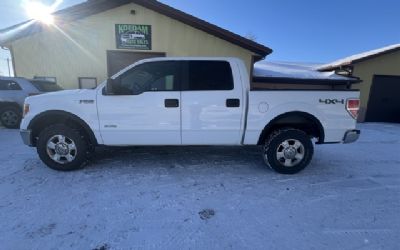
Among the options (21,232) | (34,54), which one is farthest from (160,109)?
(34,54)

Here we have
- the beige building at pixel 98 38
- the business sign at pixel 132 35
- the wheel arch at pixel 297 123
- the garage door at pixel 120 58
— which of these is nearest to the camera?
the wheel arch at pixel 297 123

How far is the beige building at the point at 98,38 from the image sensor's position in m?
8.60

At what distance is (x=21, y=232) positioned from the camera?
2.44 m

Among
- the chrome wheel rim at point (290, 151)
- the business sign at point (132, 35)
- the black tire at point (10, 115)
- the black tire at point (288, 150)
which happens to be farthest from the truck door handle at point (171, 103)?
the black tire at point (10, 115)

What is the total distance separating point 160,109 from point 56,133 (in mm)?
1842

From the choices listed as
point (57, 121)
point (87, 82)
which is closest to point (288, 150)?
point (57, 121)

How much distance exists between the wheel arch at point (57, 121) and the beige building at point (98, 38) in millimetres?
5486

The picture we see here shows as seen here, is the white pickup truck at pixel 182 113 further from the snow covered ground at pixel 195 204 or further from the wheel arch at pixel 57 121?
the snow covered ground at pixel 195 204

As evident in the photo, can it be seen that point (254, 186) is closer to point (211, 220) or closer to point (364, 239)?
point (211, 220)

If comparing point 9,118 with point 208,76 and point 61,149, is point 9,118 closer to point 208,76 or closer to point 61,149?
point 61,149

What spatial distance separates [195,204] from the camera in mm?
3057

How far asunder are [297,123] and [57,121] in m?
4.37

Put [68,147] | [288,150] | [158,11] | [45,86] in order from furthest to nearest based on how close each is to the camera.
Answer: [158,11] → [45,86] → [288,150] → [68,147]

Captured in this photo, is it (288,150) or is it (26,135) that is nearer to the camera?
(26,135)
